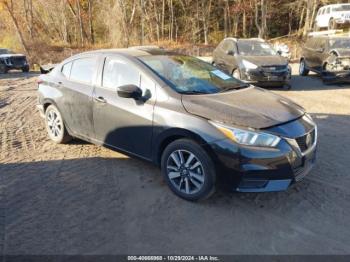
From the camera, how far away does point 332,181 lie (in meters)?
4.45

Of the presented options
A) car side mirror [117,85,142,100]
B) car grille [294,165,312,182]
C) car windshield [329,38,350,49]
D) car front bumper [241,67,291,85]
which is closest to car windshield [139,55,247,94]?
car side mirror [117,85,142,100]

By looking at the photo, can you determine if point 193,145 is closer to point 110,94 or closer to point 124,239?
point 124,239

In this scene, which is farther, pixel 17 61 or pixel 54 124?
pixel 17 61

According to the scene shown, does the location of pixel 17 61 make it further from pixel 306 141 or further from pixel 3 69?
pixel 306 141

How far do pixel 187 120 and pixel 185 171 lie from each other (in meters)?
0.59

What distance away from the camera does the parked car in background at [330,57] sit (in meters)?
11.6

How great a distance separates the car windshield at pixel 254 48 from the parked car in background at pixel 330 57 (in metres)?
1.91

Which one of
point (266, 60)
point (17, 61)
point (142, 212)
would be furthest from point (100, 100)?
point (17, 61)

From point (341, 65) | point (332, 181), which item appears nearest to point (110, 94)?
point (332, 181)

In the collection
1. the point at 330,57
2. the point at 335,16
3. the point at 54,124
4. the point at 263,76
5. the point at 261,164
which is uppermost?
the point at 335,16

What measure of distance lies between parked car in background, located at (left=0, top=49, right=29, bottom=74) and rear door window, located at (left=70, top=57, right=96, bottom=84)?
16.7m

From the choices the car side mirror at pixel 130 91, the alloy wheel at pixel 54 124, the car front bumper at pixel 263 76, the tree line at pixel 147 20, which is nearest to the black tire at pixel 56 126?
the alloy wheel at pixel 54 124

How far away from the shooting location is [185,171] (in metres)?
3.99

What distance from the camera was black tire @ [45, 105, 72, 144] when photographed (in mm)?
5797
